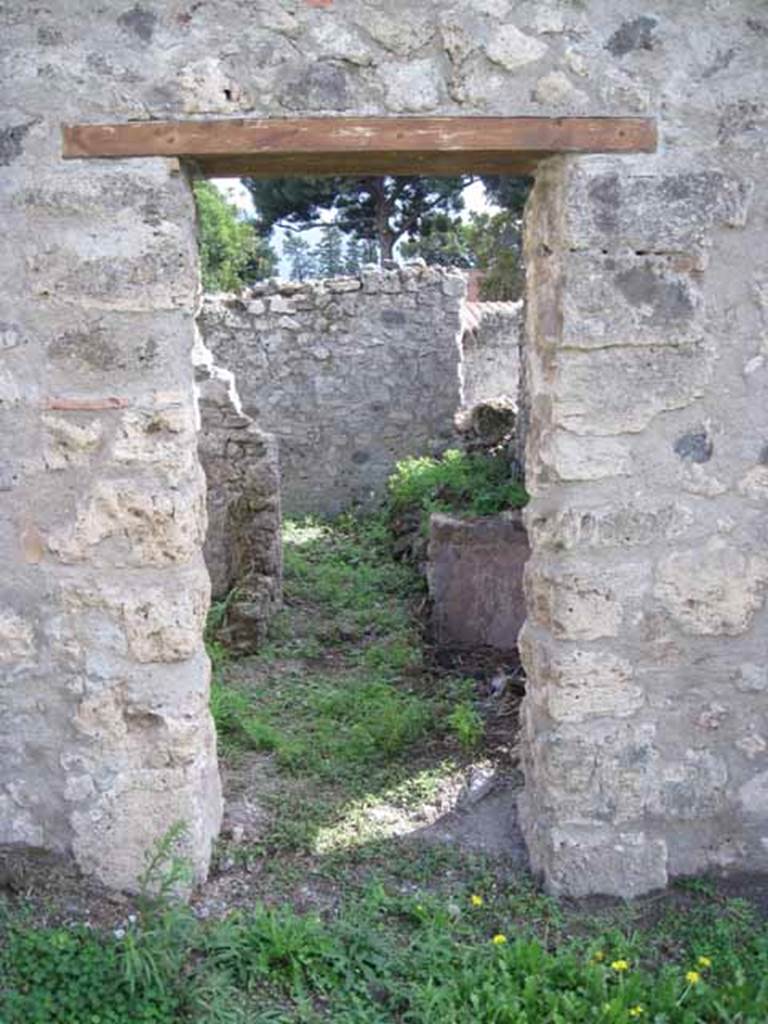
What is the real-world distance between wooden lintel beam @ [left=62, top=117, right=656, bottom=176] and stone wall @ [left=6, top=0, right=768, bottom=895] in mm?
52

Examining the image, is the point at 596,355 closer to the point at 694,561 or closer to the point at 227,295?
the point at 694,561

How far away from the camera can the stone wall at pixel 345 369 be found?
914 centimetres

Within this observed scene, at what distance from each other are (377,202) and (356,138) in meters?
16.5

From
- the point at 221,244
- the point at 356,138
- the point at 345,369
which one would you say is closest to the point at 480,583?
the point at 356,138

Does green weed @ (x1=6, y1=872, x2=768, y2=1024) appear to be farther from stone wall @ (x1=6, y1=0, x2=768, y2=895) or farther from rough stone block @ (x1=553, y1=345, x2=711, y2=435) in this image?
rough stone block @ (x1=553, y1=345, x2=711, y2=435)

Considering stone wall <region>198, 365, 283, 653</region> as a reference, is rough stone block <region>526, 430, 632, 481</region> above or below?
above

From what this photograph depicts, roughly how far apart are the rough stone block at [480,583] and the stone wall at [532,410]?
2322mm

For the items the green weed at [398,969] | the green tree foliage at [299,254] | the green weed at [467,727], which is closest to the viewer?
the green weed at [398,969]

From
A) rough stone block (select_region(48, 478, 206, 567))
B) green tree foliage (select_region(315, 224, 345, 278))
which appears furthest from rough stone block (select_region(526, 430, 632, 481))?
green tree foliage (select_region(315, 224, 345, 278))

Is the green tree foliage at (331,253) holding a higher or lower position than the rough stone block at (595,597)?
higher

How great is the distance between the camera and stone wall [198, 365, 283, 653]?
6.23m

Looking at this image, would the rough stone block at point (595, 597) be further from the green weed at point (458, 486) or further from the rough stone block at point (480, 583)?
the green weed at point (458, 486)

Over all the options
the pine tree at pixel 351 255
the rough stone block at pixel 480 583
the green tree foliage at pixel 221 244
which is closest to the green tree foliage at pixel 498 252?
the green tree foliage at pixel 221 244

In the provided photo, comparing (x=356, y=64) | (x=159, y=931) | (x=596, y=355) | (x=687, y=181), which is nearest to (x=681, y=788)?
(x=596, y=355)
